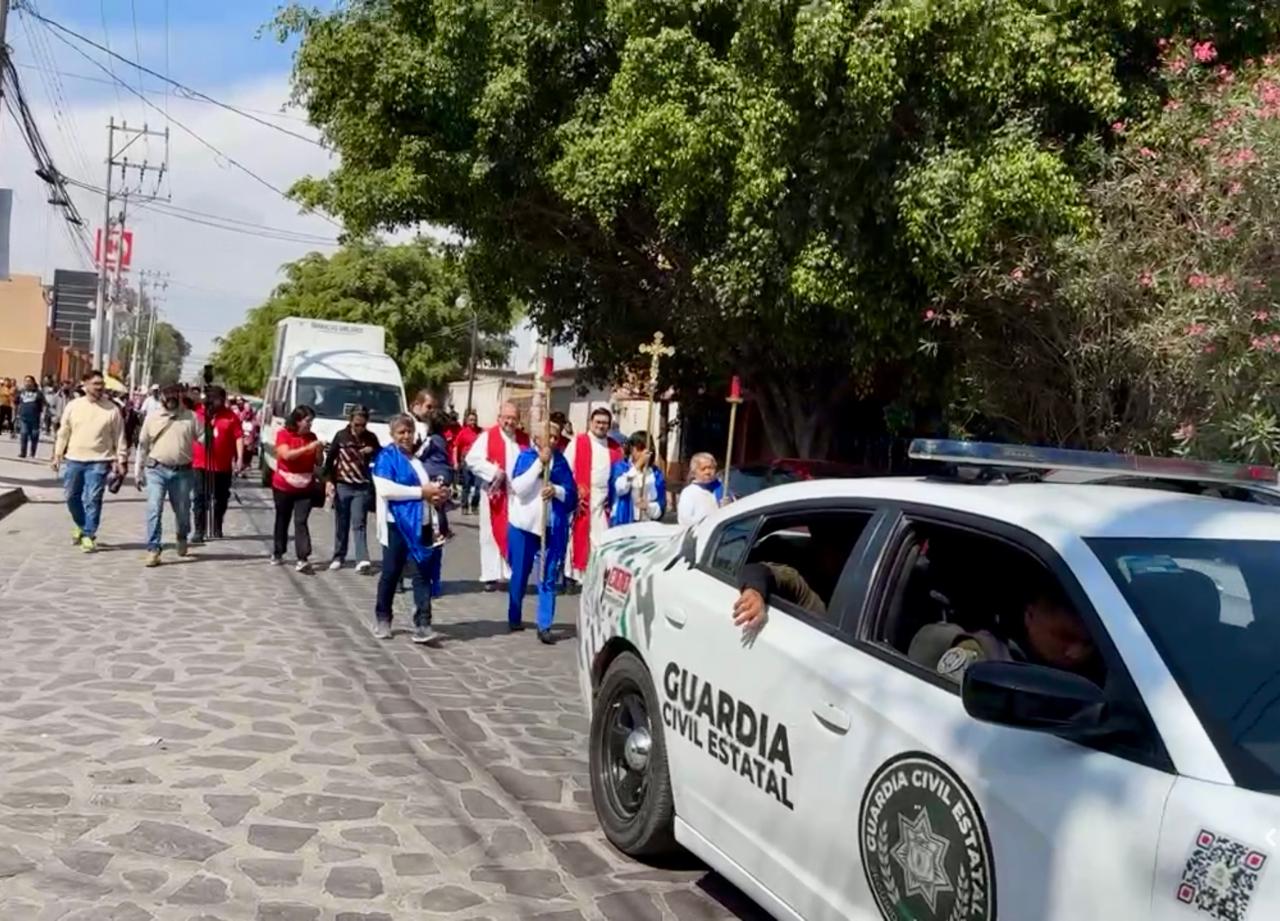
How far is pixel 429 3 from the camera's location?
1561 cm

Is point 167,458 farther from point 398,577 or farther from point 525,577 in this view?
point 525,577

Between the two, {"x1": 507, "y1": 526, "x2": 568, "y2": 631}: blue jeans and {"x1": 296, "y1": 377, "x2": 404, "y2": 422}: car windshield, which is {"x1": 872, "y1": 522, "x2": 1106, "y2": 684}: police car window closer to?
{"x1": 507, "y1": 526, "x2": 568, "y2": 631}: blue jeans

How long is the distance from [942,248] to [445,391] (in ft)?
140

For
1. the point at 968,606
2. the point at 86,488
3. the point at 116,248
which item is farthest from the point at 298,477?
the point at 116,248

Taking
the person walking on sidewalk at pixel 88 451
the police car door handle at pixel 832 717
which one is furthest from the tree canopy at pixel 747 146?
the police car door handle at pixel 832 717

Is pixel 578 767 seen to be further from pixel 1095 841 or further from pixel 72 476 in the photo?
pixel 72 476

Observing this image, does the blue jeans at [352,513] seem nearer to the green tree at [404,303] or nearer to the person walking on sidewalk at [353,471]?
the person walking on sidewalk at [353,471]

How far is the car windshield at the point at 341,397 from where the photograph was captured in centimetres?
2208

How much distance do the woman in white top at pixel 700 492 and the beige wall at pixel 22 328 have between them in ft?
205

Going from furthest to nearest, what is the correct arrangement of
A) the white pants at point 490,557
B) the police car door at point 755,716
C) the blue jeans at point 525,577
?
the white pants at point 490,557 < the blue jeans at point 525,577 < the police car door at point 755,716

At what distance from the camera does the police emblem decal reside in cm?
301

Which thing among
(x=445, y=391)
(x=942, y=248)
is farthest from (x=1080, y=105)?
(x=445, y=391)

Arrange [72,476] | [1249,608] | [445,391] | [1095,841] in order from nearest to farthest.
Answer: [1095,841]
[1249,608]
[72,476]
[445,391]

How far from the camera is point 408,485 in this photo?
29.2 ft
